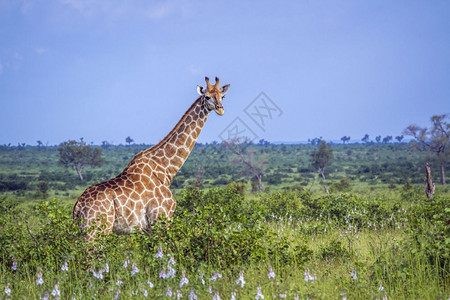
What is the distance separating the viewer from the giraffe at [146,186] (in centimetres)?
699

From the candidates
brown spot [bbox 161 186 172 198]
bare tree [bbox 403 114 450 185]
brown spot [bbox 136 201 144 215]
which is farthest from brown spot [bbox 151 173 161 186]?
bare tree [bbox 403 114 450 185]

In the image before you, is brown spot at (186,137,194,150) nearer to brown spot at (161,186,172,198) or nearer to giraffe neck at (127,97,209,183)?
giraffe neck at (127,97,209,183)

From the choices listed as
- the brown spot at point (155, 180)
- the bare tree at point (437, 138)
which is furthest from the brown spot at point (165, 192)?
the bare tree at point (437, 138)

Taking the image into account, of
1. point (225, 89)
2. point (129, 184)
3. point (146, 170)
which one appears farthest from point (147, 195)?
point (225, 89)

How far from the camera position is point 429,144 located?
57031 millimetres

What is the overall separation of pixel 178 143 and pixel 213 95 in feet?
3.65

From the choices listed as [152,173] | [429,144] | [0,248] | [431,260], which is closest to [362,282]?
[431,260]

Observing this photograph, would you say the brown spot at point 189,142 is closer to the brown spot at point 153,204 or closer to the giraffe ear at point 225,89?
the giraffe ear at point 225,89

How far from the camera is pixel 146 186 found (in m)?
7.65

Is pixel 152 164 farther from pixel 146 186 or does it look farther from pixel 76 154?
pixel 76 154

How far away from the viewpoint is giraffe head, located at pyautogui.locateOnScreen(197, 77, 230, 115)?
27.2 ft

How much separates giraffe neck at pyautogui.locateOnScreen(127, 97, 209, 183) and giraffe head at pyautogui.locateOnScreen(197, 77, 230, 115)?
156 mm

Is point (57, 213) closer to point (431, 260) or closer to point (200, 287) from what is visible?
point (200, 287)

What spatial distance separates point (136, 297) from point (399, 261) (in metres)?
3.52
